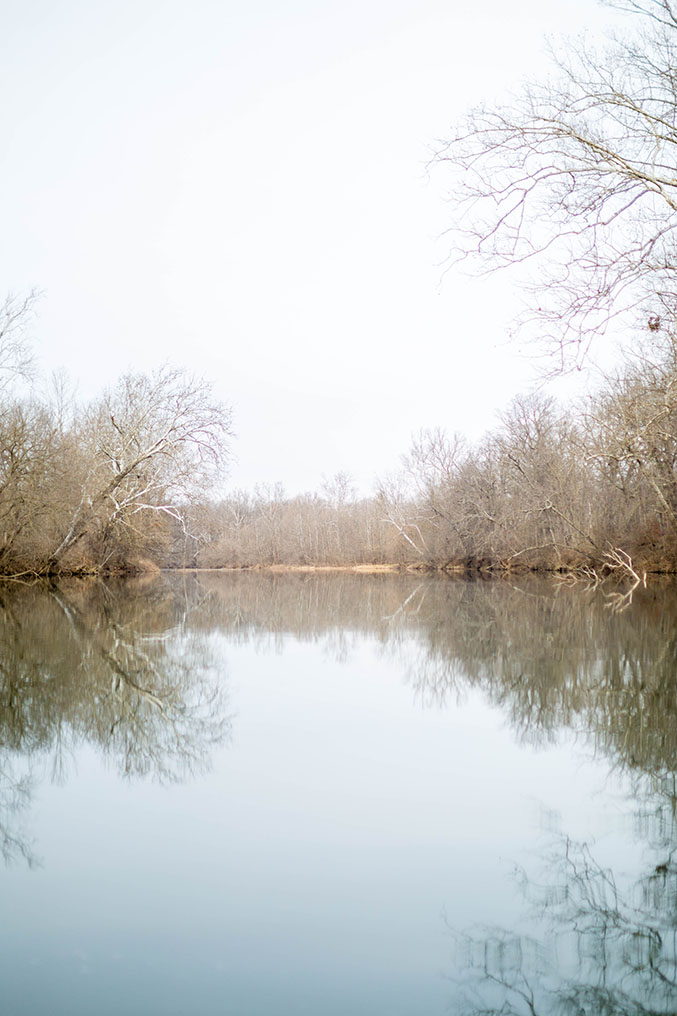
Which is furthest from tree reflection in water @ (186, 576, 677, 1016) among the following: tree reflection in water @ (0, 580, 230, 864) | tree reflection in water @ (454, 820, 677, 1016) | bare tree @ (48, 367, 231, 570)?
bare tree @ (48, 367, 231, 570)

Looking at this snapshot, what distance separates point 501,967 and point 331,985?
42cm

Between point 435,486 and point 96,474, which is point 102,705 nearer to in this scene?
point 96,474

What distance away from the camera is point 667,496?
23219 millimetres

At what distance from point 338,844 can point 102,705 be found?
2.71 metres

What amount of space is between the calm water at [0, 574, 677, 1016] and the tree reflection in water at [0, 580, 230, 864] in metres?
0.02

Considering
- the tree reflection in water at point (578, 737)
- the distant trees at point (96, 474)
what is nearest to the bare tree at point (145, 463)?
the distant trees at point (96, 474)

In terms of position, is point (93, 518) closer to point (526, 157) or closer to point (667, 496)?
point (667, 496)

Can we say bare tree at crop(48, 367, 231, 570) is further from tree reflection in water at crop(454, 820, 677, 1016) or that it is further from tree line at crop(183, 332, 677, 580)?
tree reflection in water at crop(454, 820, 677, 1016)

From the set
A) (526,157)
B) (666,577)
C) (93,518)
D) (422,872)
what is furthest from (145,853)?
(93,518)

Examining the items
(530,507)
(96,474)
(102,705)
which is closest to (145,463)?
(96,474)

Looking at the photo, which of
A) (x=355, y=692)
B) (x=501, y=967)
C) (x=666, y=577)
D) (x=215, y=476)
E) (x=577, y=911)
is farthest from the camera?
(x=215, y=476)

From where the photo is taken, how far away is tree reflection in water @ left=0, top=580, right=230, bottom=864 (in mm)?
3604

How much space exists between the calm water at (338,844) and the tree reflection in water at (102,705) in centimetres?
2

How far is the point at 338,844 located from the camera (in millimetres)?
2641
